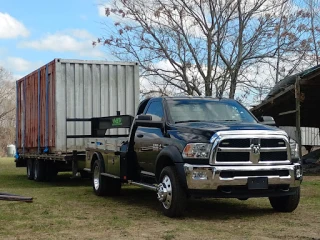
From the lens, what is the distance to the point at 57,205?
9773 mm

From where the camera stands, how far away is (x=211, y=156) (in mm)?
7543

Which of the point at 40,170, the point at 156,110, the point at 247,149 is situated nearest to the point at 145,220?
the point at 247,149

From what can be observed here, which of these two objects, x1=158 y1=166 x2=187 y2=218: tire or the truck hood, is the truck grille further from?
x1=158 y1=166 x2=187 y2=218: tire

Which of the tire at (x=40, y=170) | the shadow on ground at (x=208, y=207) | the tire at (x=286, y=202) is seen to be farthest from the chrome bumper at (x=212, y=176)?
the tire at (x=40, y=170)

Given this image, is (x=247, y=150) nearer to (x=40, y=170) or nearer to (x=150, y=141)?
(x=150, y=141)

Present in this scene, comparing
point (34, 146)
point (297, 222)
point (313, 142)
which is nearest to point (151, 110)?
point (297, 222)

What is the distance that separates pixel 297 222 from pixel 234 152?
1.41 meters

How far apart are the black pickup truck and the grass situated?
15.7 inches

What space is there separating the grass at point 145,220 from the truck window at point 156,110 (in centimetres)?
161

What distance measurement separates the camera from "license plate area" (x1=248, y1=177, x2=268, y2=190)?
7621mm

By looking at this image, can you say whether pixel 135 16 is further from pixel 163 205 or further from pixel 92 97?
pixel 163 205

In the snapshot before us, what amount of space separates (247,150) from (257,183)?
0.51m

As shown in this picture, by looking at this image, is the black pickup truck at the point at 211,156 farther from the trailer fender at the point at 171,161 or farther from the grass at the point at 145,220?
the grass at the point at 145,220

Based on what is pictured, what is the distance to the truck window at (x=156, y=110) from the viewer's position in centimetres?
900
